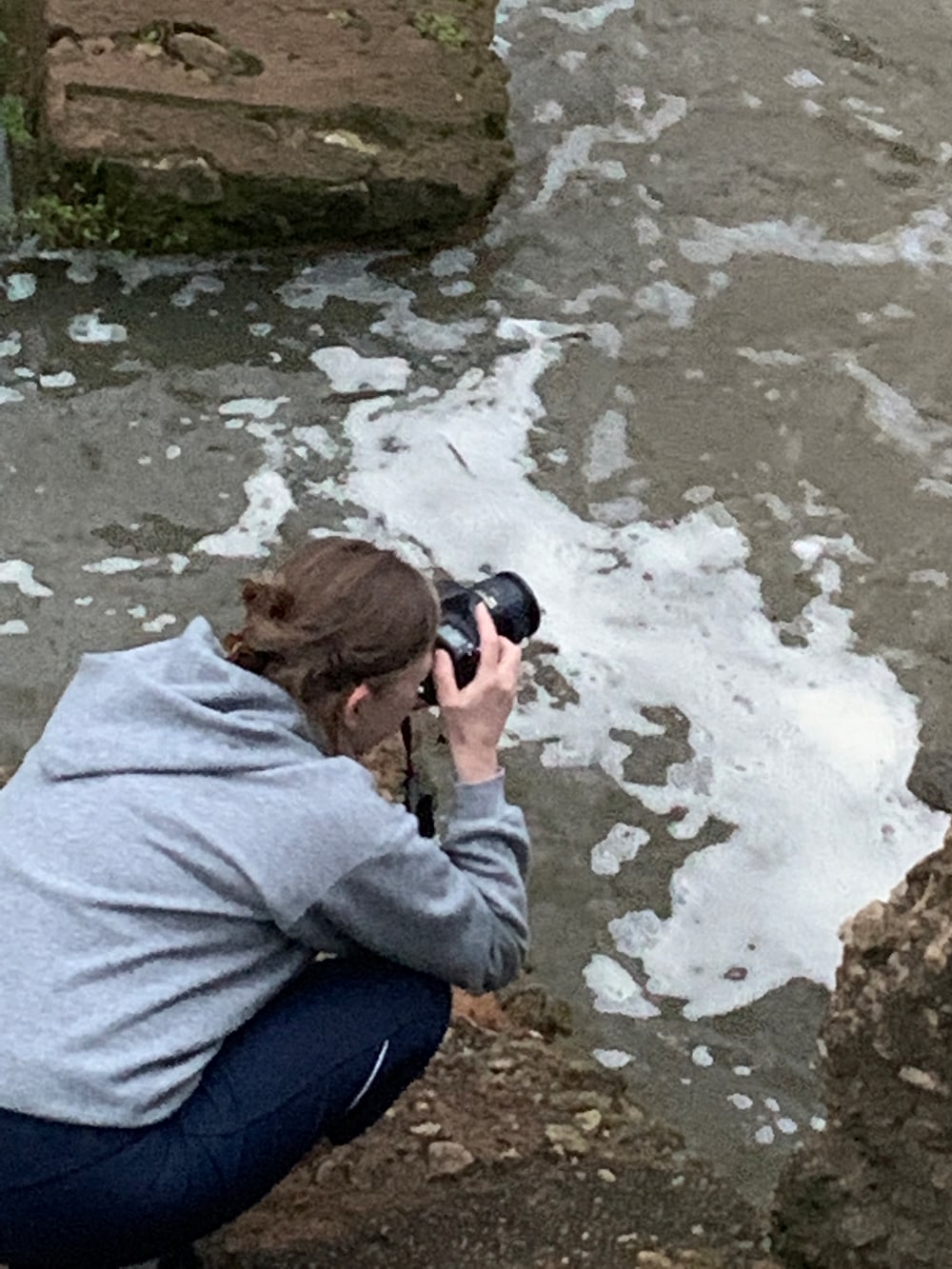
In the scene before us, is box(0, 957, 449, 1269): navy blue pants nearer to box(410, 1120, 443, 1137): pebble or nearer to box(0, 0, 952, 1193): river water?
box(410, 1120, 443, 1137): pebble

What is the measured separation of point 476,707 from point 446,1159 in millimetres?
654

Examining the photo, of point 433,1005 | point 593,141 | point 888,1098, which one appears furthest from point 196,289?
point 888,1098

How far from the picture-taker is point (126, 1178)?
65.5 inches

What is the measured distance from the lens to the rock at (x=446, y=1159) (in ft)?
7.19

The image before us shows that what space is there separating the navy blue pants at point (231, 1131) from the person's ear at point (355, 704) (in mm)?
274

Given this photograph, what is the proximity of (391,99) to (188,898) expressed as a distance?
3043 mm

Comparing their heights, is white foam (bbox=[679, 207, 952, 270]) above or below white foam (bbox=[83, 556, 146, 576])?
above

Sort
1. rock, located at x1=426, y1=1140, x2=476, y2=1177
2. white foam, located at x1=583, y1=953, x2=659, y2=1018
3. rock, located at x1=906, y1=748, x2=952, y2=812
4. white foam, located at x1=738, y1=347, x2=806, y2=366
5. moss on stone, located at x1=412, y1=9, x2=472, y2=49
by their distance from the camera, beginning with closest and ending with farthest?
rock, located at x1=426, y1=1140, x2=476, y2=1177 < white foam, located at x1=583, y1=953, x2=659, y2=1018 < rock, located at x1=906, y1=748, x2=952, y2=812 < white foam, located at x1=738, y1=347, x2=806, y2=366 < moss on stone, located at x1=412, y1=9, x2=472, y2=49

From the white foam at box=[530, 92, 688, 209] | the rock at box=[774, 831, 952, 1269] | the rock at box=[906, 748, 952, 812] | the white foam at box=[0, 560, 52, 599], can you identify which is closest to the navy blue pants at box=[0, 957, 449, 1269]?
Result: the rock at box=[774, 831, 952, 1269]

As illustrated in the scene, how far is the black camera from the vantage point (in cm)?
196

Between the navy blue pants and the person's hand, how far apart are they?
0.82ft

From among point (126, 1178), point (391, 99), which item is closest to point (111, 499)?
point (391, 99)

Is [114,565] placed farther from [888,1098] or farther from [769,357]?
[888,1098]

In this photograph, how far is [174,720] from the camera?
1.68 meters
